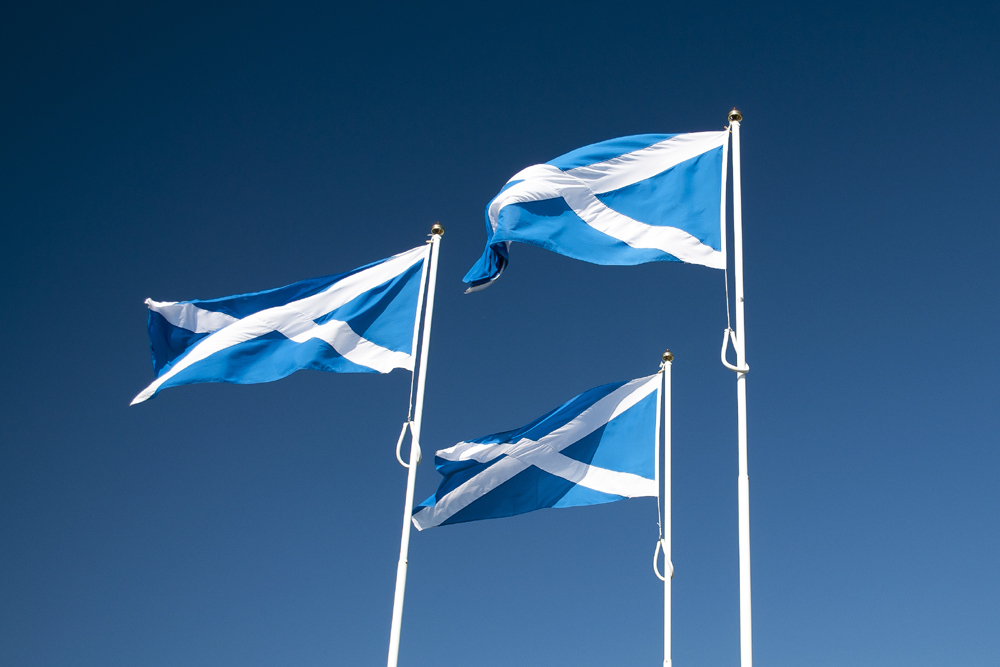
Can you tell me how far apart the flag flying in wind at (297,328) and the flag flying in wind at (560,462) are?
232 centimetres

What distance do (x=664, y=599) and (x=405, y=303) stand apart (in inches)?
281

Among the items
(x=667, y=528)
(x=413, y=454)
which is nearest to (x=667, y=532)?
(x=667, y=528)

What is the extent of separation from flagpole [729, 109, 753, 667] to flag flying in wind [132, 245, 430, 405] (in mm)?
5994

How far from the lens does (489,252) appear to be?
15.8 m

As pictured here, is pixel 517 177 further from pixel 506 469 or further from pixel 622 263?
pixel 506 469

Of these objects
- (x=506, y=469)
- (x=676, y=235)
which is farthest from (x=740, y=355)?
(x=506, y=469)

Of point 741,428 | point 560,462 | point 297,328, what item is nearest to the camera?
point 741,428

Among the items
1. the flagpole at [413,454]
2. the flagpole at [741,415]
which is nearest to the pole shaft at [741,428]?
the flagpole at [741,415]

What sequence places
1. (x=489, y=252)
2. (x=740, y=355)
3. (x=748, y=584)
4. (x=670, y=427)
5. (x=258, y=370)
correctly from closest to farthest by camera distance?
(x=748, y=584), (x=740, y=355), (x=489, y=252), (x=258, y=370), (x=670, y=427)

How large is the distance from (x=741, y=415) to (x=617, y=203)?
4.51m

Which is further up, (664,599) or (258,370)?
(258,370)

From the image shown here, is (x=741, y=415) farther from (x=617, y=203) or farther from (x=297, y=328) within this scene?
(x=297, y=328)

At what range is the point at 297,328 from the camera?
17391 millimetres

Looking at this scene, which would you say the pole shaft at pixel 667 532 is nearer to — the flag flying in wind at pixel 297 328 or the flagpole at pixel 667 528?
the flagpole at pixel 667 528
